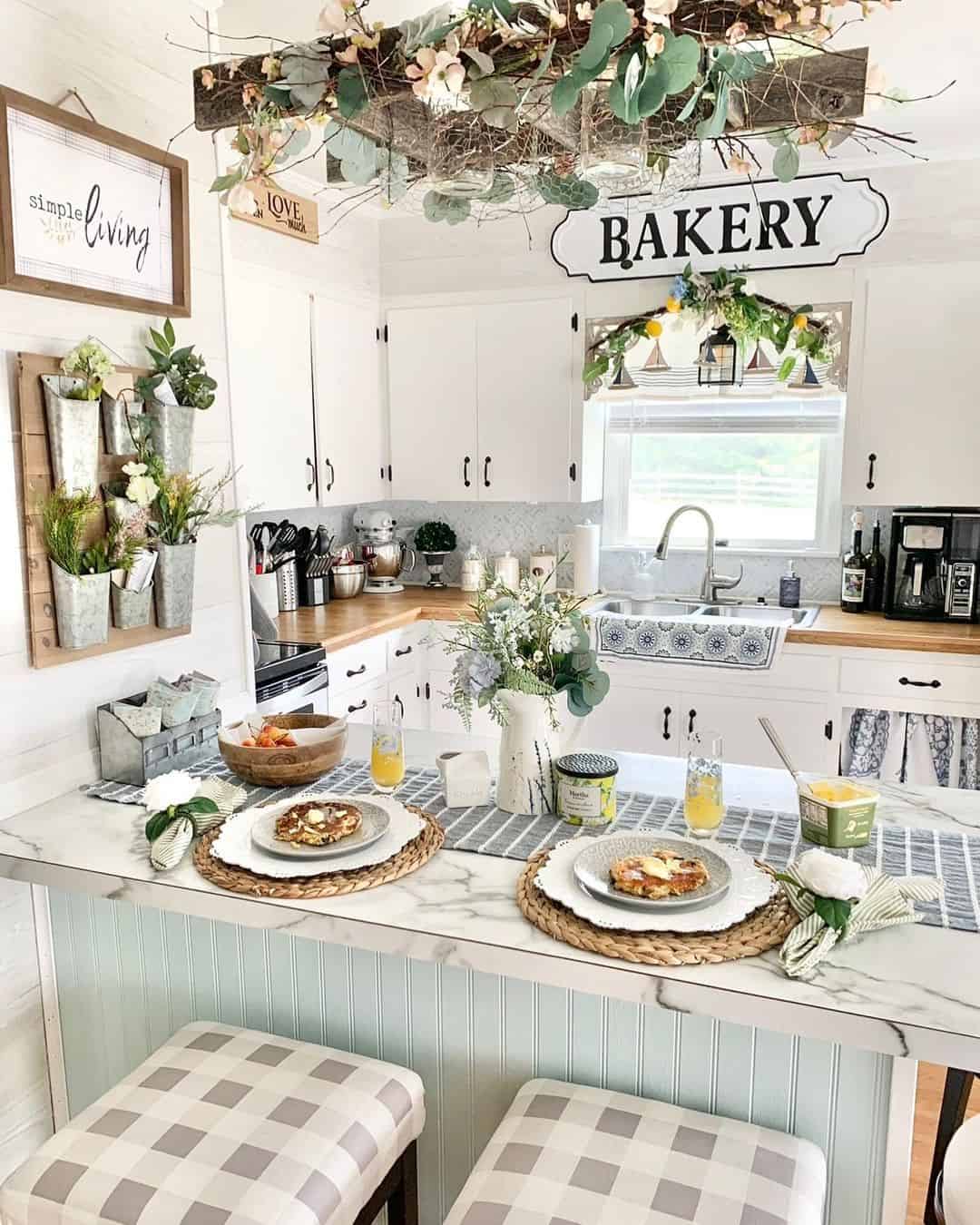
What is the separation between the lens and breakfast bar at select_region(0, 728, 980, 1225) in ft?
4.33

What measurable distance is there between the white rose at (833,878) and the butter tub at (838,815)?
247 millimetres

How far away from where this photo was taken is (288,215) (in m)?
3.58

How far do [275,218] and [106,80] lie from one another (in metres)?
1.57

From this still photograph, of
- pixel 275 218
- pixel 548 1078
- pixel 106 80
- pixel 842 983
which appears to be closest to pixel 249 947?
pixel 548 1078

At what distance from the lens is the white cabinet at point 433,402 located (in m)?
4.17

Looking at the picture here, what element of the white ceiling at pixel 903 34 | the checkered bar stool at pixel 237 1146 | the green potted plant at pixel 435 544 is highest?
the white ceiling at pixel 903 34

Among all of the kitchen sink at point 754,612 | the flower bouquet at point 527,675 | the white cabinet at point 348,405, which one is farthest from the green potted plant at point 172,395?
the kitchen sink at point 754,612

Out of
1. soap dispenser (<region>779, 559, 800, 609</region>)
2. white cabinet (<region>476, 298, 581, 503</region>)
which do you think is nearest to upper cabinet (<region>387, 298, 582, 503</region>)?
white cabinet (<region>476, 298, 581, 503</region>)

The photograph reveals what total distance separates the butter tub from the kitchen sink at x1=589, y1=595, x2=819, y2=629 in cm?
207

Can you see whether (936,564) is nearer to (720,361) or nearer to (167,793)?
(720,361)

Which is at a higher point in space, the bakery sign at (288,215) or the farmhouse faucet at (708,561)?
the bakery sign at (288,215)

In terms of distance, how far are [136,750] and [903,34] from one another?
2.45m

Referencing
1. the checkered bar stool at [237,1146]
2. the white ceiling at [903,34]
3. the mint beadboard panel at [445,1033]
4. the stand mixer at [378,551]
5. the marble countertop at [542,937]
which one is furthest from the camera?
the stand mixer at [378,551]

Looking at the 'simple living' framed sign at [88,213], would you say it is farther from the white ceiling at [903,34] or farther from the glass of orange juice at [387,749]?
the glass of orange juice at [387,749]
